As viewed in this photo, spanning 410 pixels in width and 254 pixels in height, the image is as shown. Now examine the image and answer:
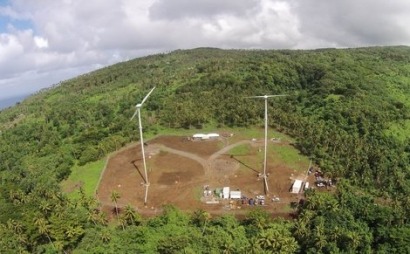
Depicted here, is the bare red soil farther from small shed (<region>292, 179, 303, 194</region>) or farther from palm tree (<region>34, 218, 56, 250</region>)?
palm tree (<region>34, 218, 56, 250</region>)

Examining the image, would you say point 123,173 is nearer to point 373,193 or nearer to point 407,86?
point 373,193

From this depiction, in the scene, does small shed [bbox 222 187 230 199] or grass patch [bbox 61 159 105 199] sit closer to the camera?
small shed [bbox 222 187 230 199]

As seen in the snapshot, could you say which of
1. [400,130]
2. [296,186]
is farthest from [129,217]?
[400,130]

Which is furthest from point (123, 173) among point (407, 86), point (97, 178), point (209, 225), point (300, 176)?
point (407, 86)

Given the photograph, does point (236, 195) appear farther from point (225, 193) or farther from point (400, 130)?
point (400, 130)

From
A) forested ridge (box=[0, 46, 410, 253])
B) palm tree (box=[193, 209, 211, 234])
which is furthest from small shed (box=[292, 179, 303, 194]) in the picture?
palm tree (box=[193, 209, 211, 234])
